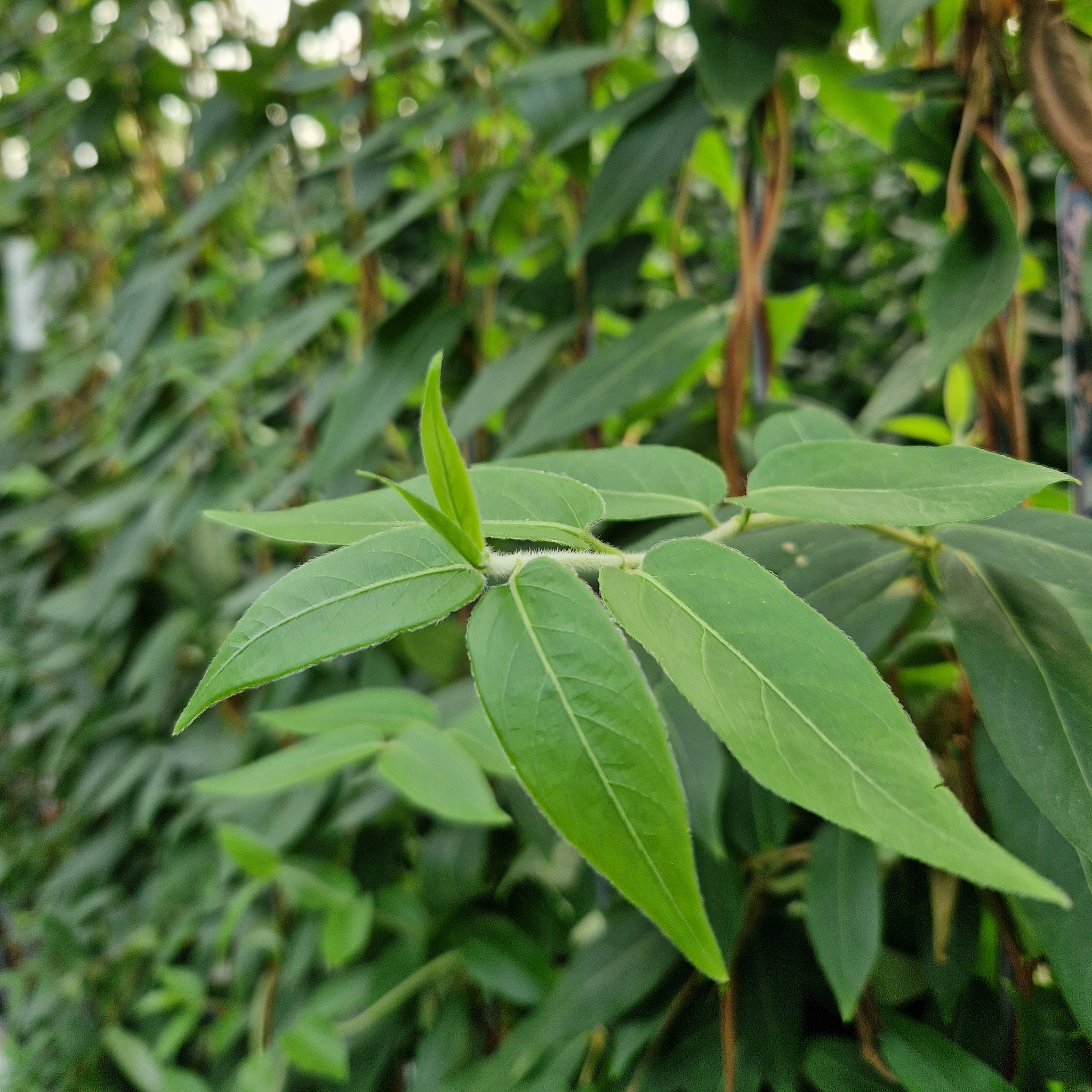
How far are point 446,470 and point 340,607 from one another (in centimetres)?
4

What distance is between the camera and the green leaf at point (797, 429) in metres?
0.27

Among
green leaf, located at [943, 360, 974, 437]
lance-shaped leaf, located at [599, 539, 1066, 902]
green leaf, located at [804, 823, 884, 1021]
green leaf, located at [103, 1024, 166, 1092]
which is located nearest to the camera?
lance-shaped leaf, located at [599, 539, 1066, 902]

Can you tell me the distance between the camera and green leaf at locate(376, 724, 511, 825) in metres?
0.32

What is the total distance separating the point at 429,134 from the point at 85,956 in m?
0.80

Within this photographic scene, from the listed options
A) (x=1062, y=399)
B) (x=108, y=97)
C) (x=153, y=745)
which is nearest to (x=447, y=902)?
(x=153, y=745)

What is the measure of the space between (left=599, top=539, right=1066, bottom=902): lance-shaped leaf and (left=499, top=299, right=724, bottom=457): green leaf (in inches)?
8.2

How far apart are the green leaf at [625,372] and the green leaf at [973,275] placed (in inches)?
4.6

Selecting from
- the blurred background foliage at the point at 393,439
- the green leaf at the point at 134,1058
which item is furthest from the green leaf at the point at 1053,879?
the green leaf at the point at 134,1058

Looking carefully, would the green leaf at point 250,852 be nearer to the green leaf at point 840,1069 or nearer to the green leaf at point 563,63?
the green leaf at point 840,1069

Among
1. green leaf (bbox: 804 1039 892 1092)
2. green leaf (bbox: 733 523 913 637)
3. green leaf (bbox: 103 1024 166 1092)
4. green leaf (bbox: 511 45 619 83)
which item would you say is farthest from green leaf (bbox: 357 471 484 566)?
green leaf (bbox: 103 1024 166 1092)

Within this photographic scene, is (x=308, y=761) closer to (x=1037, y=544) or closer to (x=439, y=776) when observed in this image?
(x=439, y=776)

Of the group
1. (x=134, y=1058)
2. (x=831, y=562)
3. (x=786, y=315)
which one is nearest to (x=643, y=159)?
(x=786, y=315)

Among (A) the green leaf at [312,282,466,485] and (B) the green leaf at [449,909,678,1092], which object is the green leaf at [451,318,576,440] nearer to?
(A) the green leaf at [312,282,466,485]

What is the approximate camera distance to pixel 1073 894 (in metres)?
0.22
